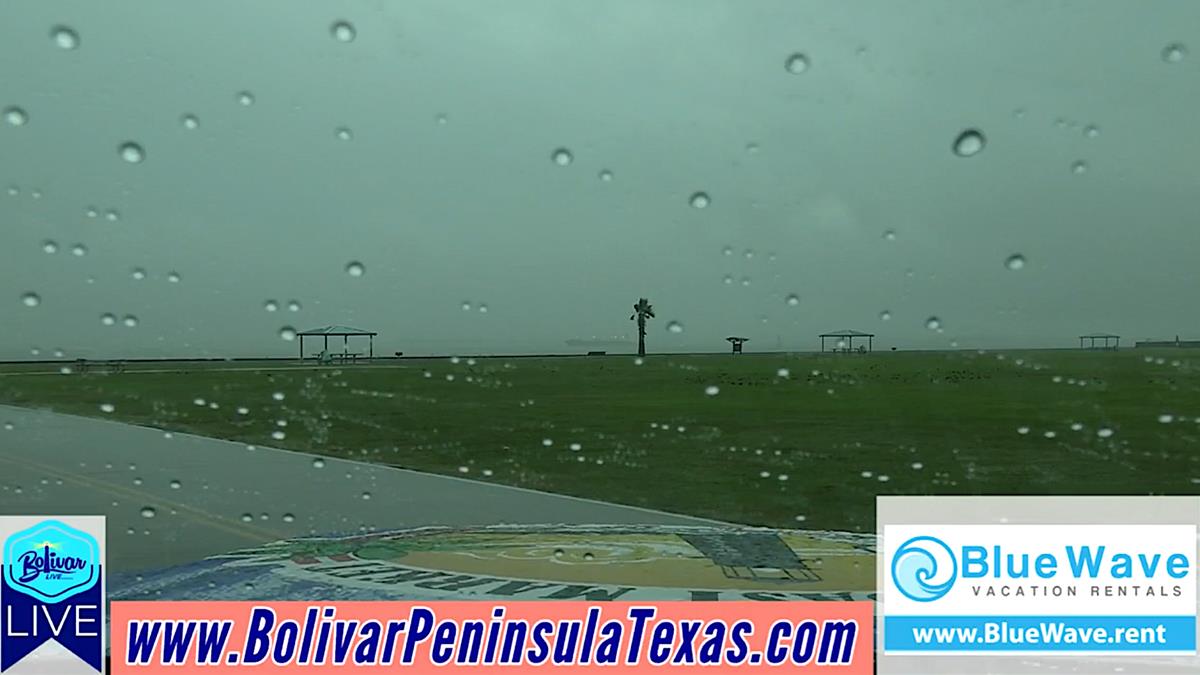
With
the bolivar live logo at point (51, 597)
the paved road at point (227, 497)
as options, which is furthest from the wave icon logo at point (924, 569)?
the bolivar live logo at point (51, 597)

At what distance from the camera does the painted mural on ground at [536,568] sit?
3.73m

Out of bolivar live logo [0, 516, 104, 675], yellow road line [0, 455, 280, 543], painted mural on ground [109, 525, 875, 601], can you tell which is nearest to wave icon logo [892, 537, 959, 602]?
painted mural on ground [109, 525, 875, 601]

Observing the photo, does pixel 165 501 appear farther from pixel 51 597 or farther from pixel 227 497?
pixel 51 597

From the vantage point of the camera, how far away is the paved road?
681cm

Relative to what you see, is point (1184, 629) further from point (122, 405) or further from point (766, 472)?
point (122, 405)

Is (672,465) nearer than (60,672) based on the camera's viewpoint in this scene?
No

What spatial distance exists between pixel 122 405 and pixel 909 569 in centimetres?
2209

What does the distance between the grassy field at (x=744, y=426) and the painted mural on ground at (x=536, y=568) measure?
3.32 metres

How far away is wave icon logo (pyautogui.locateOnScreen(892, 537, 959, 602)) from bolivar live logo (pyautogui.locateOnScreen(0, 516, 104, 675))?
9.52ft

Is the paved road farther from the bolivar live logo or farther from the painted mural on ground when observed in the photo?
the painted mural on ground

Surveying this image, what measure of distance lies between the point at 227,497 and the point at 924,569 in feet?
20.9

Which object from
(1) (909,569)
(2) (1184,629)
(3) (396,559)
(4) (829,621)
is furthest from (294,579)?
(2) (1184,629)

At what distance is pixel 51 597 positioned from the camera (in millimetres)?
3863

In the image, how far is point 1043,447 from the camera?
14.8 m
